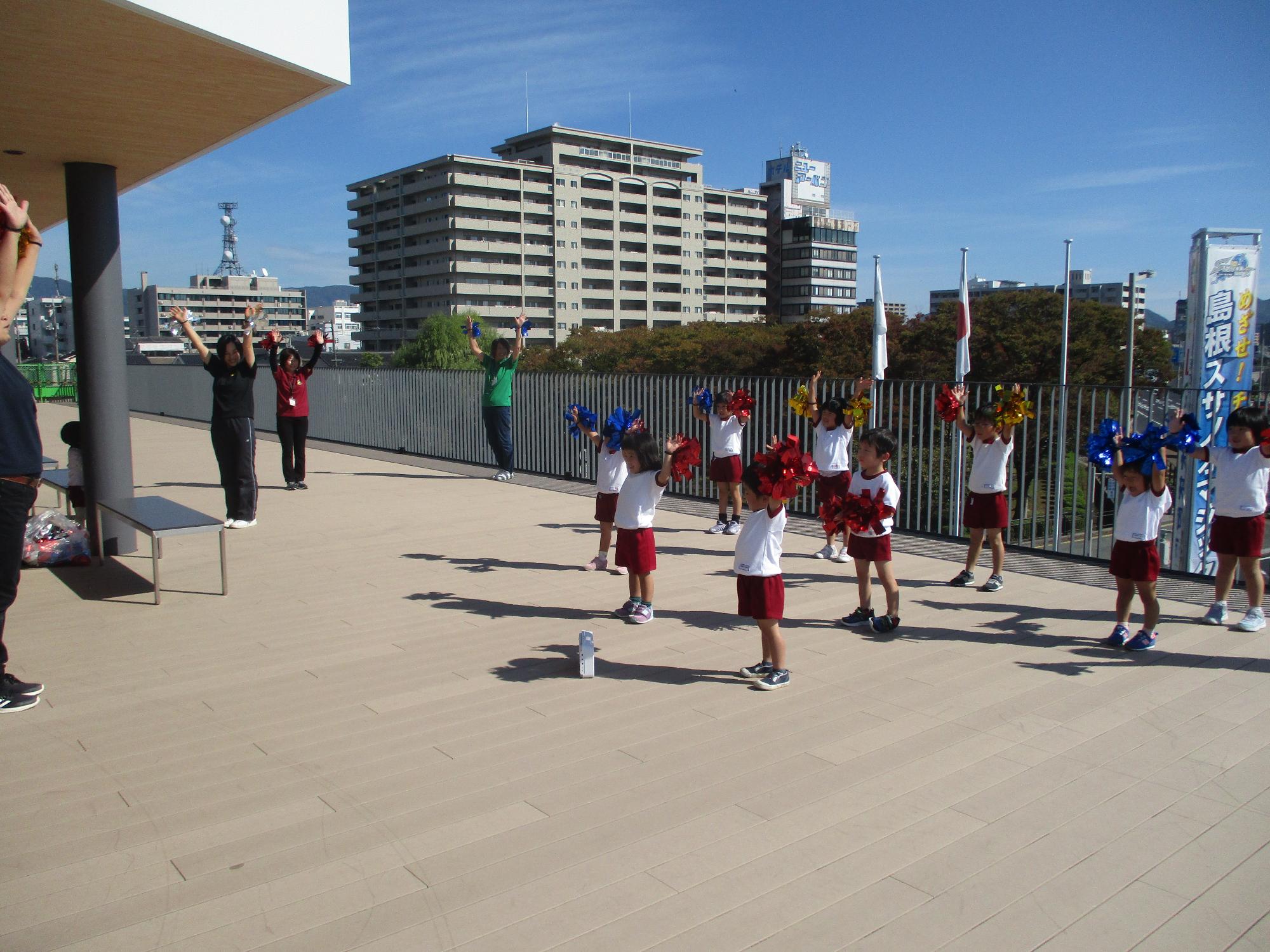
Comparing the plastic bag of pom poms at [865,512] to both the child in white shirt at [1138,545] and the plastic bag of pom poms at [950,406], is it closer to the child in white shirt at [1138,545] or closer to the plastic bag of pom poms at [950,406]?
the child in white shirt at [1138,545]

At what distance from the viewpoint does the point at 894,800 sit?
384 centimetres

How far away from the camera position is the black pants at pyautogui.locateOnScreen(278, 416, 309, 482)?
12906 millimetres

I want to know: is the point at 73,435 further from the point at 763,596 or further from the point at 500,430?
the point at 763,596

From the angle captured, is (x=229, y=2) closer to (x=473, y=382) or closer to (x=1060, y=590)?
(x=1060, y=590)

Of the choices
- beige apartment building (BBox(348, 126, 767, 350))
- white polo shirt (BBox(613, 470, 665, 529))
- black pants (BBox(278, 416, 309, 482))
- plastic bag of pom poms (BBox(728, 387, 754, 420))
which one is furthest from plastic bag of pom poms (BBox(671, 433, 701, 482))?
beige apartment building (BBox(348, 126, 767, 350))

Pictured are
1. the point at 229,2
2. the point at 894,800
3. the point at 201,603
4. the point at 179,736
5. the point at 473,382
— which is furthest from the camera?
the point at 473,382

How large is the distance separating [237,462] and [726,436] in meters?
5.34

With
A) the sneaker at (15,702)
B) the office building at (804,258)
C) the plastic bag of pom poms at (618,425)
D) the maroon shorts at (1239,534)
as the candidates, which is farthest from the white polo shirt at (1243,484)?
the office building at (804,258)

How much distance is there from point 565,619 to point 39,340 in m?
34.4

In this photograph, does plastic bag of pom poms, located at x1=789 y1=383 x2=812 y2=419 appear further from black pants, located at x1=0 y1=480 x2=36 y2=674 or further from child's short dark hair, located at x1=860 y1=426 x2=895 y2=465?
black pants, located at x1=0 y1=480 x2=36 y2=674

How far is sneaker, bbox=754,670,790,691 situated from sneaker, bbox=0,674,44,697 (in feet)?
13.1

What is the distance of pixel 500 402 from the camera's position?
1450 centimetres

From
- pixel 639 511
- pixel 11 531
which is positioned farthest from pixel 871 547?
pixel 11 531

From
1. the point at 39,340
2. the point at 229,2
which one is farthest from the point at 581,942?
the point at 39,340
